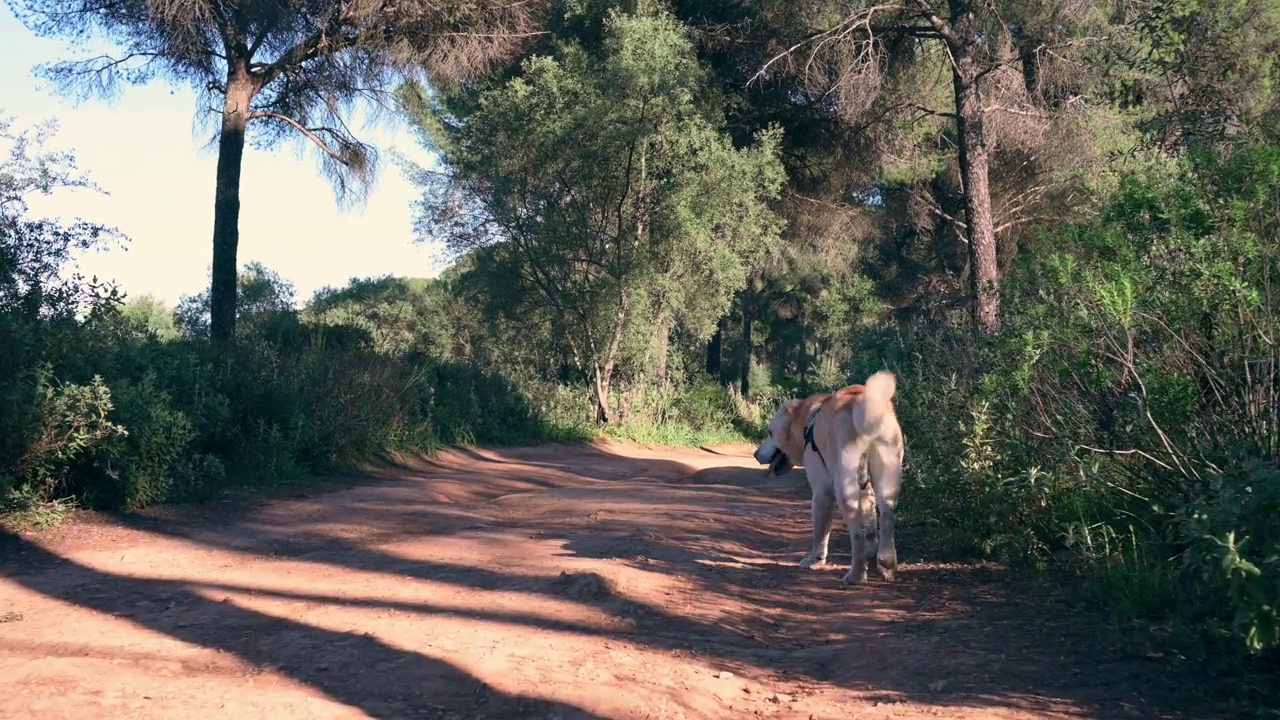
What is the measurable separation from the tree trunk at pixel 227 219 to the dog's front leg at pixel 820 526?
11.4 m

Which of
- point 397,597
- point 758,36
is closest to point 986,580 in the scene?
point 397,597

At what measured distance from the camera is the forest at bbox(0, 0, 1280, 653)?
18.8 ft

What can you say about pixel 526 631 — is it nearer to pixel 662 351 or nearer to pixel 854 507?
pixel 854 507

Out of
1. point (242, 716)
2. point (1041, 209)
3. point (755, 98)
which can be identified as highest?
point (755, 98)

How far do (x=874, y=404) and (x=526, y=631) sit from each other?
8.60 ft

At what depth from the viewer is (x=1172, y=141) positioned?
30.4 feet

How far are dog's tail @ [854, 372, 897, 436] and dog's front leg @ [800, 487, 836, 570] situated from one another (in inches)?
31.6

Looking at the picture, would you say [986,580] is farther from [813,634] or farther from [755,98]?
[755,98]

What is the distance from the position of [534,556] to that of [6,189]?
361 inches

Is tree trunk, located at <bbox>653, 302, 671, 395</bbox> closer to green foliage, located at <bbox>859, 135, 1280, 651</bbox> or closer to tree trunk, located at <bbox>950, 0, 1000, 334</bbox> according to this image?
tree trunk, located at <bbox>950, 0, 1000, 334</bbox>

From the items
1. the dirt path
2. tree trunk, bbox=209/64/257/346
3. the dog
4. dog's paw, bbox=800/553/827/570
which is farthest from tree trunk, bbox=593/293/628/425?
the dog

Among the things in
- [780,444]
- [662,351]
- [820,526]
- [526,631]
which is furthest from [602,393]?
[526,631]

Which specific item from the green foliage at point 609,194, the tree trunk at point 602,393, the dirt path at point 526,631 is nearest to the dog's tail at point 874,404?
the dirt path at point 526,631

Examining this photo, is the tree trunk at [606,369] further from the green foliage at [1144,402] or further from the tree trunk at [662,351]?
the green foliage at [1144,402]
